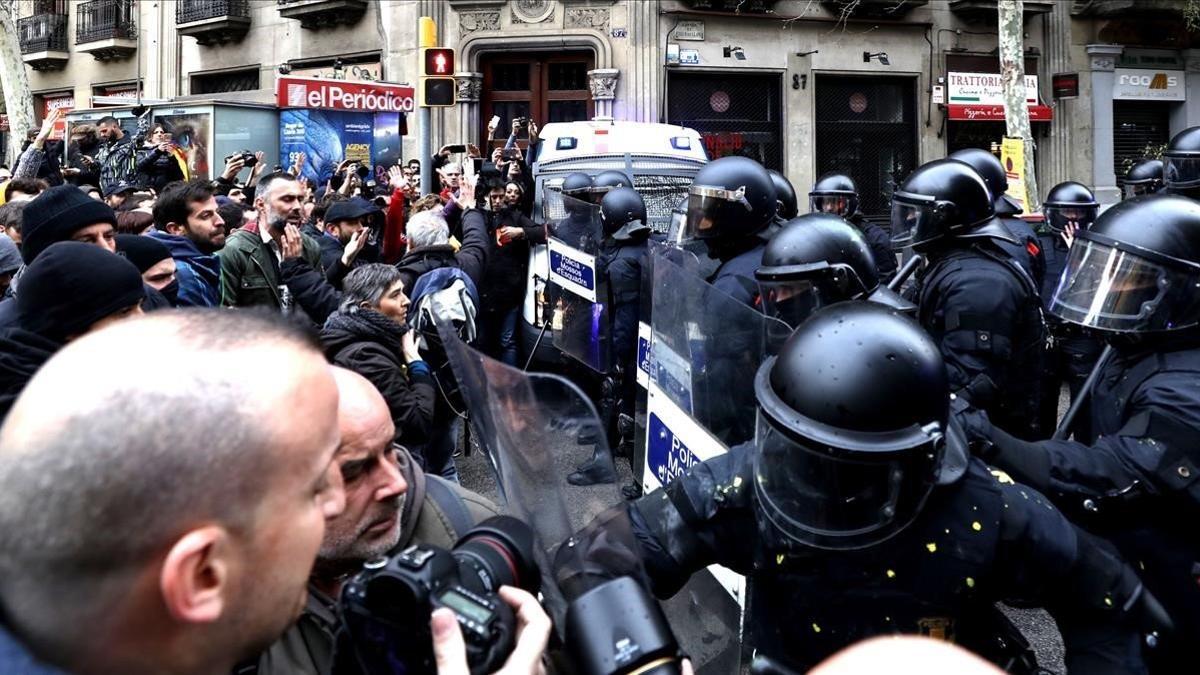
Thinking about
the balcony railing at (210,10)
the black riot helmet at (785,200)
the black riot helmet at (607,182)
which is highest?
the balcony railing at (210,10)

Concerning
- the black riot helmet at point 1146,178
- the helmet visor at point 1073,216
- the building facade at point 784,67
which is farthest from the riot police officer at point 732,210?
the building facade at point 784,67

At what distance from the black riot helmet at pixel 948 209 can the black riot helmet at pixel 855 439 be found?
2119mm

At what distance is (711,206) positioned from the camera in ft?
14.3

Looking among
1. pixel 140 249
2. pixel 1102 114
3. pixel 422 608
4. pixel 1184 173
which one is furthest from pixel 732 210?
pixel 1102 114

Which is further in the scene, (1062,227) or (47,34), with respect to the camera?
(47,34)

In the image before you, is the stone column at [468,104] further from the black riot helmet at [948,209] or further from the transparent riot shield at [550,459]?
the transparent riot shield at [550,459]

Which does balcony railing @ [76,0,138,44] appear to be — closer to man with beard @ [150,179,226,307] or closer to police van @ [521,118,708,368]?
police van @ [521,118,708,368]

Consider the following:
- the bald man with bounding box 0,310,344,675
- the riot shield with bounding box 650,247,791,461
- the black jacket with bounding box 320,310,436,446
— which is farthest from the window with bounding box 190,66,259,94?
the bald man with bounding box 0,310,344,675

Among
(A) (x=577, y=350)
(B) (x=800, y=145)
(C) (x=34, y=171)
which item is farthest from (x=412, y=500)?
(B) (x=800, y=145)

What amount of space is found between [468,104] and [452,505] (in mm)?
16043

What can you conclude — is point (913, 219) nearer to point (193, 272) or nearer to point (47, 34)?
point (193, 272)

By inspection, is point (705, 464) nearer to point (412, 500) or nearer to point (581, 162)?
point (412, 500)

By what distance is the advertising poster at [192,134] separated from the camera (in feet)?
35.8

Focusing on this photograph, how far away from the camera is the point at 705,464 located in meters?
2.01
